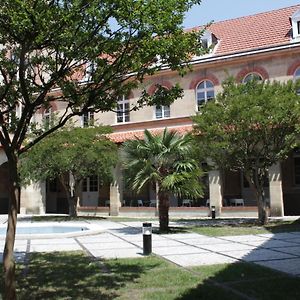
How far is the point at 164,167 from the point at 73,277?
9.48 meters

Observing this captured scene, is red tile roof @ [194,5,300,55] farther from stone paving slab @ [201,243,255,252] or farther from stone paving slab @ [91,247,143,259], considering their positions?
stone paving slab @ [91,247,143,259]

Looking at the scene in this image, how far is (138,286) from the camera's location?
820 centimetres

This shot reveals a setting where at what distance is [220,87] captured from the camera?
29297 millimetres

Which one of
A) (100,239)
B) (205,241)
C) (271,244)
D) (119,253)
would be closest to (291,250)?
(271,244)

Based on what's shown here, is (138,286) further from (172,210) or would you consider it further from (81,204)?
(81,204)

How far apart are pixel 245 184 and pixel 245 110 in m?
12.4

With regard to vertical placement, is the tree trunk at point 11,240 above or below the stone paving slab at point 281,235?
above

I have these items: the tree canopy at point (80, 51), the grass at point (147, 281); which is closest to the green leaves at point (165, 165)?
the grass at point (147, 281)

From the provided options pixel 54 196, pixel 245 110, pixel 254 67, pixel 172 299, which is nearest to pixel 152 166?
pixel 245 110

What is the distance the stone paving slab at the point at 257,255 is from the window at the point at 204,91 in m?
18.3

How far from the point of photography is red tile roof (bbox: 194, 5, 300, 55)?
29141mm

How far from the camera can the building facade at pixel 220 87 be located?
27.7 metres

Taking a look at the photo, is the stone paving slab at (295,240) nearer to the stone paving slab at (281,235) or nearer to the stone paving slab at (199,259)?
the stone paving slab at (281,235)

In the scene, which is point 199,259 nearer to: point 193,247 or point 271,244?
point 193,247
